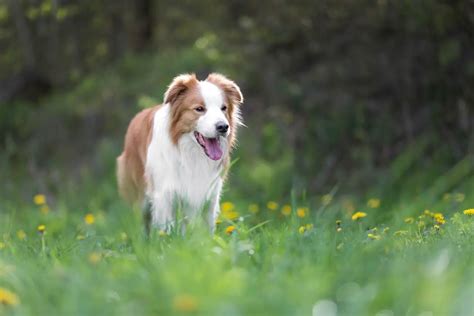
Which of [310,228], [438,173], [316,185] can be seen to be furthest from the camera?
[316,185]

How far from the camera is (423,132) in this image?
9.63m

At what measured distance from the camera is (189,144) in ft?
18.6

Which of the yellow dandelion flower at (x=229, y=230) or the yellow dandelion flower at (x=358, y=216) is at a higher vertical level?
the yellow dandelion flower at (x=358, y=216)

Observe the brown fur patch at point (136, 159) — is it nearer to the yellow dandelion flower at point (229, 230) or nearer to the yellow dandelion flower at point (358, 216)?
the yellow dandelion flower at point (229, 230)

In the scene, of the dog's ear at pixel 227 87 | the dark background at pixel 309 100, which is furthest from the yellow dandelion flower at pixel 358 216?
the dark background at pixel 309 100

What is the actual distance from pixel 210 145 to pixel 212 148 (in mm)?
28

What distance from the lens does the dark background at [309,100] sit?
927 cm

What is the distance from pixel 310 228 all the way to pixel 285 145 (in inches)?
212

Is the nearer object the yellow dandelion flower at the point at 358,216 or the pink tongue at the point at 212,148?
the yellow dandelion flower at the point at 358,216

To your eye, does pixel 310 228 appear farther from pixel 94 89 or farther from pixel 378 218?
pixel 94 89

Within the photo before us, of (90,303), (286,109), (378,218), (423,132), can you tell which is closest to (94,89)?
(286,109)

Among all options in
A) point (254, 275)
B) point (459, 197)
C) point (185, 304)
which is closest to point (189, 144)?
point (254, 275)

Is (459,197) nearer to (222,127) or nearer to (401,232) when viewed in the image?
(401,232)

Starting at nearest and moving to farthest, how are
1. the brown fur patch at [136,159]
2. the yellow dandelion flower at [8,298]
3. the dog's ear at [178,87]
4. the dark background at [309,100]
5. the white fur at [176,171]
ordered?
the yellow dandelion flower at [8,298] < the dog's ear at [178,87] < the white fur at [176,171] < the brown fur patch at [136,159] < the dark background at [309,100]
